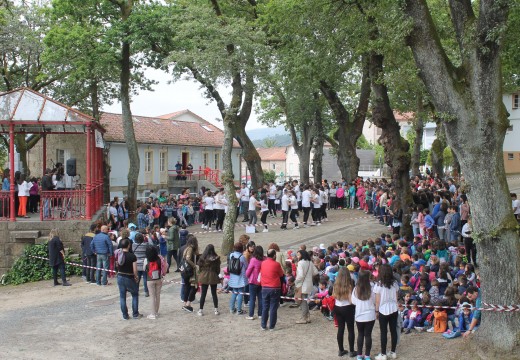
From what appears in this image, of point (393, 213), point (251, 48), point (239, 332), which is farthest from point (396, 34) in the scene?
point (393, 213)

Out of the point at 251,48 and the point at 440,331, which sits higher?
the point at 251,48

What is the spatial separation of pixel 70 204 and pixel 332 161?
5813 cm

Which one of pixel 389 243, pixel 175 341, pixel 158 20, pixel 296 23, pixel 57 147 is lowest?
pixel 175 341

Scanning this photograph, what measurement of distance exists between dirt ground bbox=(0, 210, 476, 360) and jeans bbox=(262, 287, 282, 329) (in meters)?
0.24

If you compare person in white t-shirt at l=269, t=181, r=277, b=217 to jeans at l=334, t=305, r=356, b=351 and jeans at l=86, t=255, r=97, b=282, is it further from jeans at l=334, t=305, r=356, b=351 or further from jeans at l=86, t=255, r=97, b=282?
jeans at l=334, t=305, r=356, b=351

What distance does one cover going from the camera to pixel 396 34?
32.4 ft

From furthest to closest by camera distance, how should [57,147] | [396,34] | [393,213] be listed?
[57,147]
[393,213]
[396,34]

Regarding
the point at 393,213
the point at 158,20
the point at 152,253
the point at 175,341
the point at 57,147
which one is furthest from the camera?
the point at 57,147

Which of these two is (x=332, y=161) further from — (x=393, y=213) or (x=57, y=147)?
(x=393, y=213)

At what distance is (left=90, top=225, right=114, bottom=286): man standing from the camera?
49.8 ft

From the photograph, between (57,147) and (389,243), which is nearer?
(389,243)

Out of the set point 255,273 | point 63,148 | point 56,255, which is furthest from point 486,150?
point 63,148

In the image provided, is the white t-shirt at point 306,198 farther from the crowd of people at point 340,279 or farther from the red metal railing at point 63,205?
the red metal railing at point 63,205

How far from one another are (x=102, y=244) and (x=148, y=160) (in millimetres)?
27062
